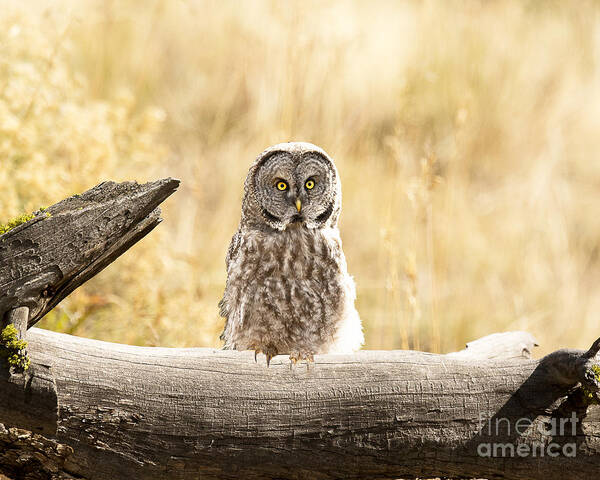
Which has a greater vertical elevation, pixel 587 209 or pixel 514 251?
pixel 587 209

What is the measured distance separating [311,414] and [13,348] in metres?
0.72

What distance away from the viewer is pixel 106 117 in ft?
12.3

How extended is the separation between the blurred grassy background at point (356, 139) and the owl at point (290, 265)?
493mm

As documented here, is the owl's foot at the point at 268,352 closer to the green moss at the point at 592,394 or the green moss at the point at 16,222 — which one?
the green moss at the point at 16,222

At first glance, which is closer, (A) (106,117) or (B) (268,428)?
(B) (268,428)

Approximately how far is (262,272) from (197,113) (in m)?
3.98

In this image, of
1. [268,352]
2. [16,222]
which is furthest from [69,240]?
[268,352]

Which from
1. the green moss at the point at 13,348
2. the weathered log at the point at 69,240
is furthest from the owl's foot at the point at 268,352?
the green moss at the point at 13,348

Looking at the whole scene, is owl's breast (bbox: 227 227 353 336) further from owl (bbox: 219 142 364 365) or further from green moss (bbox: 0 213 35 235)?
green moss (bbox: 0 213 35 235)

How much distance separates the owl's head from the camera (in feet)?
8.53

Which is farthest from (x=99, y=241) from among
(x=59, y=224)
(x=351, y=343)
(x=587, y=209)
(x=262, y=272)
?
(x=587, y=209)

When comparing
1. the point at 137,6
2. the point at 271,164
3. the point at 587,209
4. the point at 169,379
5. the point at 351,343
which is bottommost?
the point at 169,379

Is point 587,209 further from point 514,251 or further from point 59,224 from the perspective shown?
point 59,224

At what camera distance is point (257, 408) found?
1889 mm
